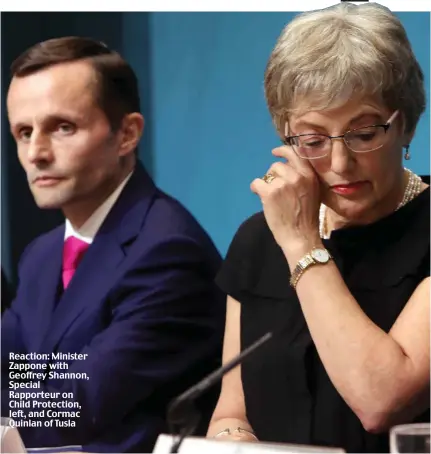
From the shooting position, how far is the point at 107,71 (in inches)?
81.1

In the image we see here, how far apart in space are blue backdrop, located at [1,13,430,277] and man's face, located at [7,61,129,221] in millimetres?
41

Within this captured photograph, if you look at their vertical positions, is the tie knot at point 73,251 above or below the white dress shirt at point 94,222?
below

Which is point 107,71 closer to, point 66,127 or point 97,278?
A: point 66,127

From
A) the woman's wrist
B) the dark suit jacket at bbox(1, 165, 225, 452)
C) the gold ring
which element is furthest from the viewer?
the dark suit jacket at bbox(1, 165, 225, 452)

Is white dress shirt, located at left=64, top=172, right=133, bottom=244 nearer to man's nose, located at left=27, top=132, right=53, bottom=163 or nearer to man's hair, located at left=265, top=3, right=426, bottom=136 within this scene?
man's nose, located at left=27, top=132, right=53, bottom=163

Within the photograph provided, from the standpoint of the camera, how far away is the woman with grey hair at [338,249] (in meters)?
1.71

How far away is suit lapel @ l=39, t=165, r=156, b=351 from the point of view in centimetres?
204

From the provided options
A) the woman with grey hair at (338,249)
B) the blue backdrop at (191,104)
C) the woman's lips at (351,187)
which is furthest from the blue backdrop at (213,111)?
the woman's lips at (351,187)

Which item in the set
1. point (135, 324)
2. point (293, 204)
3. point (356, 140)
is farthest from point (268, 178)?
point (135, 324)

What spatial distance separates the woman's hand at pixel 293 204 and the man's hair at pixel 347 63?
0.12 meters

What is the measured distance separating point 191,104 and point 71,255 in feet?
1.41

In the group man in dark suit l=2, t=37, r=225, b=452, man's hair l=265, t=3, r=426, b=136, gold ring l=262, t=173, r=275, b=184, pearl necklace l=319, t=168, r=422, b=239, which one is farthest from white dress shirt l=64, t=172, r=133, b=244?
pearl necklace l=319, t=168, r=422, b=239

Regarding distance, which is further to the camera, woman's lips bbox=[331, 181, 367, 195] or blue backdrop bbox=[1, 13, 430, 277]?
blue backdrop bbox=[1, 13, 430, 277]

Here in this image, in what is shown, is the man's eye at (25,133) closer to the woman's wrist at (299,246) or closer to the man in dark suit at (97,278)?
the man in dark suit at (97,278)
